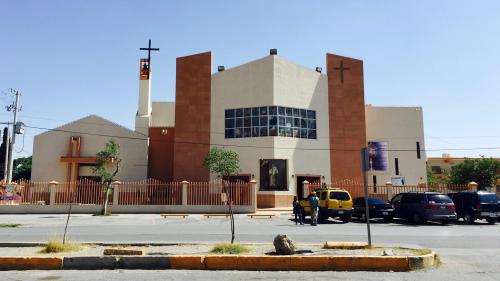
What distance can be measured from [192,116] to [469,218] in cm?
2146

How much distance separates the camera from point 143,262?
28.1 ft

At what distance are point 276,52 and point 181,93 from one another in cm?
849

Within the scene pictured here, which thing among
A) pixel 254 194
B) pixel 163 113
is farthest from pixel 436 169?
pixel 254 194

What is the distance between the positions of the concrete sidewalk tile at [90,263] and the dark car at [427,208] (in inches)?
598

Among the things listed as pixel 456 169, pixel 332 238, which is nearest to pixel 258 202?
pixel 332 238

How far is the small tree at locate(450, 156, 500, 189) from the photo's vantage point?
5016 centimetres

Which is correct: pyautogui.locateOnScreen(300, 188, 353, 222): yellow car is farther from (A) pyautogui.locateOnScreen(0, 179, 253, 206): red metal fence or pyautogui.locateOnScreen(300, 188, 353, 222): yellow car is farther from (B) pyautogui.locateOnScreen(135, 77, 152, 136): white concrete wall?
(B) pyautogui.locateOnScreen(135, 77, 152, 136): white concrete wall

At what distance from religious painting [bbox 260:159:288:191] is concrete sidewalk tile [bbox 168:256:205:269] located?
75.4 feet

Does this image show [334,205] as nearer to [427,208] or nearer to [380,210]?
[380,210]

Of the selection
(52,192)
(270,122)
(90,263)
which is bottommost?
(90,263)

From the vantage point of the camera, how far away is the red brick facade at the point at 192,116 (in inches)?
1321

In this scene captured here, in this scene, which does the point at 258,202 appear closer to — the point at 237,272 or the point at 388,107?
the point at 388,107

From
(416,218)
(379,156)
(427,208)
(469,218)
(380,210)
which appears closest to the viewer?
(427,208)

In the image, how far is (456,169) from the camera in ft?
181
